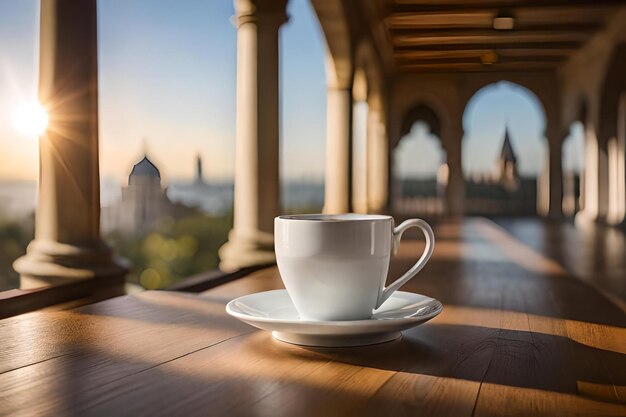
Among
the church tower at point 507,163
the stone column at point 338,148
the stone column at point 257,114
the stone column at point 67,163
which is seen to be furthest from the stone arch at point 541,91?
the stone column at point 67,163

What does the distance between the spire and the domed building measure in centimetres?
1242

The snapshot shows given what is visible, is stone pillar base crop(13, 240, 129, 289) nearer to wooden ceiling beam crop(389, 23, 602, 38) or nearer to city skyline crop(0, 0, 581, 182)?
wooden ceiling beam crop(389, 23, 602, 38)

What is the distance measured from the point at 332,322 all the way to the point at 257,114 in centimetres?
268

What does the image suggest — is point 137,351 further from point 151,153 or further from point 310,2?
point 151,153

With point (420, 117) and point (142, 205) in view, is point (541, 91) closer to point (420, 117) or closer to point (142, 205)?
point (420, 117)

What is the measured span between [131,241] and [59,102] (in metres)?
24.4

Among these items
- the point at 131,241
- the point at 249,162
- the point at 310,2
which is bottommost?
the point at 131,241

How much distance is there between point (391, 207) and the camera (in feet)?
50.2

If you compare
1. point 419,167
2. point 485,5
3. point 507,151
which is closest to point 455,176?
point 485,5

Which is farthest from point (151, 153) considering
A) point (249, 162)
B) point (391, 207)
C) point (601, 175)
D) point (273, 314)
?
point (273, 314)

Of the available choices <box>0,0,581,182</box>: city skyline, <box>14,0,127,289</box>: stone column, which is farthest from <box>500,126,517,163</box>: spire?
<box>14,0,127,289</box>: stone column

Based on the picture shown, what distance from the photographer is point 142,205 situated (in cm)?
2450

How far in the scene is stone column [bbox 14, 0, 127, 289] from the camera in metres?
2.08

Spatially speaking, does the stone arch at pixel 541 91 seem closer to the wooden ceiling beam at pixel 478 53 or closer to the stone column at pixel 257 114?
the wooden ceiling beam at pixel 478 53
